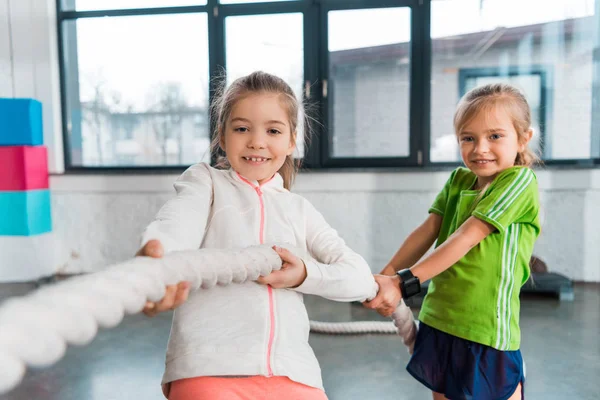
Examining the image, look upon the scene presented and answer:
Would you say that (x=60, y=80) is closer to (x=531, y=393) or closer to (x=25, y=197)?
(x=25, y=197)

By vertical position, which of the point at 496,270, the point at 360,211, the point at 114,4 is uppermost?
the point at 114,4

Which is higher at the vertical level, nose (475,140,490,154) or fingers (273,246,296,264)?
nose (475,140,490,154)

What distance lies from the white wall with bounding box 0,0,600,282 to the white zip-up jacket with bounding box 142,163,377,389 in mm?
2719

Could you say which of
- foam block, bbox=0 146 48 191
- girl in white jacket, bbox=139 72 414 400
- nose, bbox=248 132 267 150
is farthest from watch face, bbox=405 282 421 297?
foam block, bbox=0 146 48 191

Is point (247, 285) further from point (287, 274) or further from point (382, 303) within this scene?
point (382, 303)

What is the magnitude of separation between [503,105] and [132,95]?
3504 mm

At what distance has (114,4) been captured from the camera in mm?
4012

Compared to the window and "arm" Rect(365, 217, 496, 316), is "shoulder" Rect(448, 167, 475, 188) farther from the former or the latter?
the window

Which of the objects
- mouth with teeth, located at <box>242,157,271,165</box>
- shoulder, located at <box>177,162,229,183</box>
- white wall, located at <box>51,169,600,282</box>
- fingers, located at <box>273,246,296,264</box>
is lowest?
white wall, located at <box>51,169,600,282</box>

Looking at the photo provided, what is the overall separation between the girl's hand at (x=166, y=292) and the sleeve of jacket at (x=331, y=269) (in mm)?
255

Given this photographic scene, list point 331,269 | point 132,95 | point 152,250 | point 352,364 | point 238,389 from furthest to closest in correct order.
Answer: point 132,95 → point 352,364 → point 331,269 → point 238,389 → point 152,250

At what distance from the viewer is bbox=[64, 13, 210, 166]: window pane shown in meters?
4.04

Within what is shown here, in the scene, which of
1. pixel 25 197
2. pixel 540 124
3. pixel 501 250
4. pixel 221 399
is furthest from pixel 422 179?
pixel 221 399

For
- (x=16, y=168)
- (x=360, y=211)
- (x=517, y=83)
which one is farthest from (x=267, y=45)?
(x=16, y=168)
